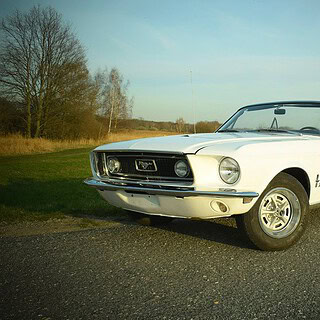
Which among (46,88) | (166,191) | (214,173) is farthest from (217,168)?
(46,88)

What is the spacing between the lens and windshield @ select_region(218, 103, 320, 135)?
4645 mm

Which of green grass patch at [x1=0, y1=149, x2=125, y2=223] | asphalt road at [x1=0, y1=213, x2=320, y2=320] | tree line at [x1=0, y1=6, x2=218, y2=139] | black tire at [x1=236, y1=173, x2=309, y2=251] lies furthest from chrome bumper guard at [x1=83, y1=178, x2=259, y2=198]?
tree line at [x1=0, y1=6, x2=218, y2=139]

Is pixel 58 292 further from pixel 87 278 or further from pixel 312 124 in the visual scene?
pixel 312 124

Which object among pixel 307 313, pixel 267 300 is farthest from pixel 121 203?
pixel 307 313

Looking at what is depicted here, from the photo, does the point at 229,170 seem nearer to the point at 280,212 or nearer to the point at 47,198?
the point at 280,212

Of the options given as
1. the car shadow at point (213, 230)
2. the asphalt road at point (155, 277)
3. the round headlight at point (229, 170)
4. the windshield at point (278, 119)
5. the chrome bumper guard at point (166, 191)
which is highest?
the windshield at point (278, 119)

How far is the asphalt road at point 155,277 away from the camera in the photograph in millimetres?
2314

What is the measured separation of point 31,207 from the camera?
19.3 ft

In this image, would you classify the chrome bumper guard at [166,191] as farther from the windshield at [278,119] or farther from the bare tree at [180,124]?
the bare tree at [180,124]

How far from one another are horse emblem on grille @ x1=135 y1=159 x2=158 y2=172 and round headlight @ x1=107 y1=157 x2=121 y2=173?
33cm

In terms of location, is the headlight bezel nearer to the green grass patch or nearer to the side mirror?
the side mirror

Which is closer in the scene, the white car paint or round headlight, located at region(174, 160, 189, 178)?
the white car paint

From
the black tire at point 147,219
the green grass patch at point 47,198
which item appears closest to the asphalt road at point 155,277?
the black tire at point 147,219

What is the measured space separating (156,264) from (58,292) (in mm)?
900
